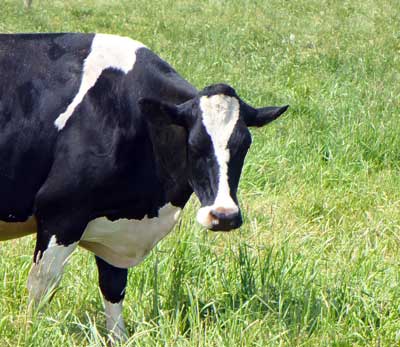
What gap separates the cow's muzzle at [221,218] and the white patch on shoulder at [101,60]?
2.75 ft

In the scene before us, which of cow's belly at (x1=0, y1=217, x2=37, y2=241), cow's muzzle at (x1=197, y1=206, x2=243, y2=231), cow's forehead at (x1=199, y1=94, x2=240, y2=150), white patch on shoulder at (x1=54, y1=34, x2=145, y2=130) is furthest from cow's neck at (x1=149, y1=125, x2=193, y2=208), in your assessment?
cow's belly at (x1=0, y1=217, x2=37, y2=241)

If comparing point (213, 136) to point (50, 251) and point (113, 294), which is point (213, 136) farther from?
point (113, 294)

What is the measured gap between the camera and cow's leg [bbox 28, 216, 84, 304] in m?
4.14

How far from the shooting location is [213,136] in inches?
156

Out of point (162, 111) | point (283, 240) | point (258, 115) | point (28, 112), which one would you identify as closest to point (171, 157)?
point (162, 111)

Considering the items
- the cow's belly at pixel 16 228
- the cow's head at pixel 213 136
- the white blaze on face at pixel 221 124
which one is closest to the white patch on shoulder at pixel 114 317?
the cow's belly at pixel 16 228

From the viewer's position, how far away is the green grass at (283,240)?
4184mm

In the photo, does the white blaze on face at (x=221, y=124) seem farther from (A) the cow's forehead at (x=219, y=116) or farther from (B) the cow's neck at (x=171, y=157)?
(B) the cow's neck at (x=171, y=157)

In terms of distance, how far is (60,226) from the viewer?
4137 millimetres

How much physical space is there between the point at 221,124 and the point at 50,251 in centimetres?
97

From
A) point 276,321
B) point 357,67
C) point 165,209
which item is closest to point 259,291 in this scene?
point 276,321

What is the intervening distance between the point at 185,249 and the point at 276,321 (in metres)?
0.79

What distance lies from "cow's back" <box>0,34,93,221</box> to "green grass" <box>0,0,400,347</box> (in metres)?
0.55

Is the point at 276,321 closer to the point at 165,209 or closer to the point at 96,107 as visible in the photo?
the point at 165,209
